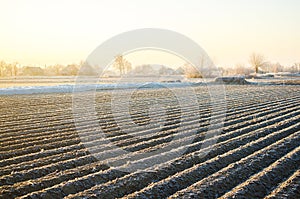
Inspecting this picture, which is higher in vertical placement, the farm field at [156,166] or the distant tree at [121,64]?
the distant tree at [121,64]

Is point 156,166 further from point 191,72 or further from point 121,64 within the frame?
point 191,72

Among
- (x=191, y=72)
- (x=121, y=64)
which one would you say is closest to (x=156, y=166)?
(x=121, y=64)

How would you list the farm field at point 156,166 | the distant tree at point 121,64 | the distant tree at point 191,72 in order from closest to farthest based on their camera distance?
the farm field at point 156,166 < the distant tree at point 121,64 < the distant tree at point 191,72

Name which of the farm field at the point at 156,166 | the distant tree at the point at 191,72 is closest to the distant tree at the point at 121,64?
the farm field at the point at 156,166

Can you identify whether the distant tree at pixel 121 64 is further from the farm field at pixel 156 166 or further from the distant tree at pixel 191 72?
the distant tree at pixel 191 72

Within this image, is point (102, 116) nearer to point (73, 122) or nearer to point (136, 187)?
point (73, 122)

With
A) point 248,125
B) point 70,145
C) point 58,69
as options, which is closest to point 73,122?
point 70,145

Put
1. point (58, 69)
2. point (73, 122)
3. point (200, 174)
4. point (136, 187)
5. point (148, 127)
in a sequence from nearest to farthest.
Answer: point (136, 187) → point (200, 174) → point (148, 127) → point (73, 122) → point (58, 69)

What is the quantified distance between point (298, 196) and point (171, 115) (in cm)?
780

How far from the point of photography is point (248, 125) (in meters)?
10.1

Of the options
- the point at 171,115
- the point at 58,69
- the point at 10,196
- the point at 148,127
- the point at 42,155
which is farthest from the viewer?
the point at 58,69

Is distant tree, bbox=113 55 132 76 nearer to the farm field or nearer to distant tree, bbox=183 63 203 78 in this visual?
the farm field

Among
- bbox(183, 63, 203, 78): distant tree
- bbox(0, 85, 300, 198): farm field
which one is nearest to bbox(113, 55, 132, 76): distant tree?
bbox(0, 85, 300, 198): farm field

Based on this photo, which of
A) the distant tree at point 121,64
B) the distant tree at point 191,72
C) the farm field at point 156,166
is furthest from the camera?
the distant tree at point 191,72
